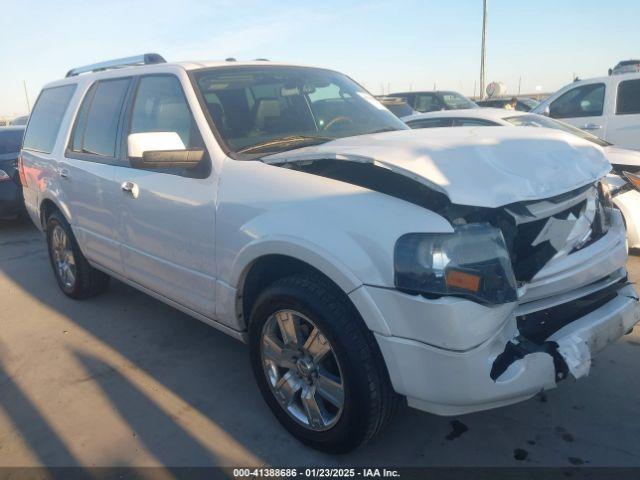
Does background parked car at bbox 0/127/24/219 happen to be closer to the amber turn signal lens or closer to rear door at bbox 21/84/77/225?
rear door at bbox 21/84/77/225

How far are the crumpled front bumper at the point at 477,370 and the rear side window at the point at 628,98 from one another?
7.11m

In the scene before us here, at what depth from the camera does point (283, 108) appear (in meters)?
3.35

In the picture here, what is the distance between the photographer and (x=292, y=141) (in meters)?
3.04

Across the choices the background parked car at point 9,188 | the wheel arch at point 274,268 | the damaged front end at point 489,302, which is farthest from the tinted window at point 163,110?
the background parked car at point 9,188

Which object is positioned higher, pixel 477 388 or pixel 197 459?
pixel 477 388

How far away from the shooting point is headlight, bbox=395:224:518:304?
1966 mm

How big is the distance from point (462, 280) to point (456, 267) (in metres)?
0.05

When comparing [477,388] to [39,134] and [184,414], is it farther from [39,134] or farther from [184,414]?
[39,134]

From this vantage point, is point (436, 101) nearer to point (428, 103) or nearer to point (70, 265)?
point (428, 103)

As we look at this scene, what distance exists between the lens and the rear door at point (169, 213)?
285 centimetres

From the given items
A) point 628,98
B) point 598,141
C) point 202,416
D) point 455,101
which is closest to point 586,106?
point 628,98

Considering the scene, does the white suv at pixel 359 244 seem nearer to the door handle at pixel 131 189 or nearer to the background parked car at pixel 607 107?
the door handle at pixel 131 189

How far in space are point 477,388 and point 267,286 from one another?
1131mm

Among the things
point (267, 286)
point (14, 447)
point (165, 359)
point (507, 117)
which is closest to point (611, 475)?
point (267, 286)
